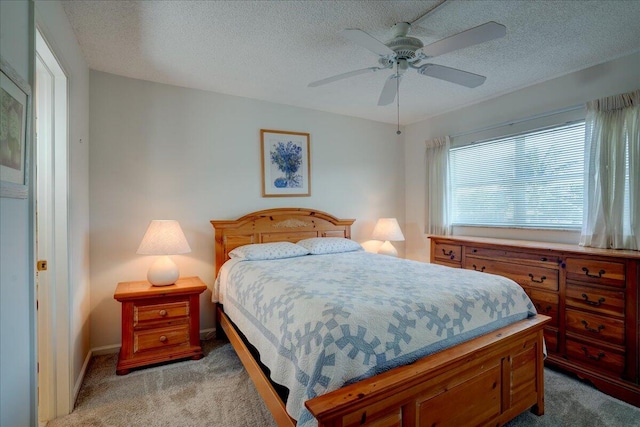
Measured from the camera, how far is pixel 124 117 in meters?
2.93

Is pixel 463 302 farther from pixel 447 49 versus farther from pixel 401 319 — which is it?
pixel 447 49

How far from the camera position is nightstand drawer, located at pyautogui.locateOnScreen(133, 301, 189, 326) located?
8.27 feet

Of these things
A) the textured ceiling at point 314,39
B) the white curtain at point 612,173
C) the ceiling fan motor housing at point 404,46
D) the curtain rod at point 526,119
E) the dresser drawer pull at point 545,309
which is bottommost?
the dresser drawer pull at point 545,309

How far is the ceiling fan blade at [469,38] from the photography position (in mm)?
1640

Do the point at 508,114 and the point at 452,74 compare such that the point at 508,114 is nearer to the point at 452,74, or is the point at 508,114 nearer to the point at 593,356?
the point at 452,74

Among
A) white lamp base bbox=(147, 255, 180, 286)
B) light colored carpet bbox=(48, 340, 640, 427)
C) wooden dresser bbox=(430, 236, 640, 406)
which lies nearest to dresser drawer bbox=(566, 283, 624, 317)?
wooden dresser bbox=(430, 236, 640, 406)

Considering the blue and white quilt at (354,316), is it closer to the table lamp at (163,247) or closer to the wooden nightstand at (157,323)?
the wooden nightstand at (157,323)

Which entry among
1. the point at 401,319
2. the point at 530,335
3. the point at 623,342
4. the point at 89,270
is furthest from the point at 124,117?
the point at 623,342

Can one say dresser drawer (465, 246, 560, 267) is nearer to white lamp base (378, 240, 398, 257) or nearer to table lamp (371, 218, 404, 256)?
table lamp (371, 218, 404, 256)

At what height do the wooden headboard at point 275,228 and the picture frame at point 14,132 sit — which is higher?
the picture frame at point 14,132

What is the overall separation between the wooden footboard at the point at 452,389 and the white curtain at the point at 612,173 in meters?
1.15

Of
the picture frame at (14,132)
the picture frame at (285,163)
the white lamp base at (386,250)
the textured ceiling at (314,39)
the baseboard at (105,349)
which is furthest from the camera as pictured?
the white lamp base at (386,250)

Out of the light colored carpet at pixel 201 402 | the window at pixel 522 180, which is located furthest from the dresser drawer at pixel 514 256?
the light colored carpet at pixel 201 402

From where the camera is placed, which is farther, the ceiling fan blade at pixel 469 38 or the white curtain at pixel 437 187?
the white curtain at pixel 437 187
